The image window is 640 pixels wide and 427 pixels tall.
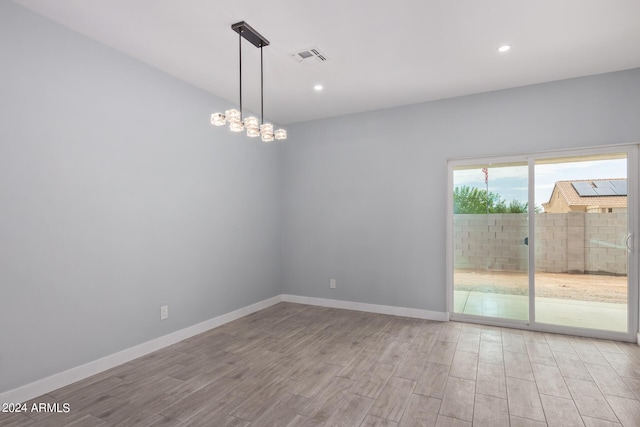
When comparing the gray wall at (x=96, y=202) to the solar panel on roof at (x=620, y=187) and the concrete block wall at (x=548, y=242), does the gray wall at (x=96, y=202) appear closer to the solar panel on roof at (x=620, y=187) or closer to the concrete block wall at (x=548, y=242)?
the concrete block wall at (x=548, y=242)

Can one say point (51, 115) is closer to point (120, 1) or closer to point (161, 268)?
point (120, 1)

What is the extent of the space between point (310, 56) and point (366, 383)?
9.38ft

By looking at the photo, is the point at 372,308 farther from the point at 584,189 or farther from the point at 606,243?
the point at 584,189

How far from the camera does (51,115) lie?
2.43 meters

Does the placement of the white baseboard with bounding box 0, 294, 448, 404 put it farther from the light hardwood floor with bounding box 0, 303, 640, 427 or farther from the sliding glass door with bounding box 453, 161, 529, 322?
the sliding glass door with bounding box 453, 161, 529, 322

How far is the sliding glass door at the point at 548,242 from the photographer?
338cm

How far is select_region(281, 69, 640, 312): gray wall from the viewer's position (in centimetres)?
343

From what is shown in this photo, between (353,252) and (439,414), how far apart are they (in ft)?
8.60

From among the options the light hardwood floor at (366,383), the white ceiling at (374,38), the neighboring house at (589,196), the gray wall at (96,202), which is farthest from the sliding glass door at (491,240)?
the gray wall at (96,202)

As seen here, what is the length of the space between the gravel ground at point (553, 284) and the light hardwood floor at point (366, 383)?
1.52ft

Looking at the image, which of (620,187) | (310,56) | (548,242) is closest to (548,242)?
(548,242)

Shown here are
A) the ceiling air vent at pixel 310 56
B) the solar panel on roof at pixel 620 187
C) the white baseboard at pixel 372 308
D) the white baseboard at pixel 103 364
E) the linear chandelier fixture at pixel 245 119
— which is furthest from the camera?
the white baseboard at pixel 372 308

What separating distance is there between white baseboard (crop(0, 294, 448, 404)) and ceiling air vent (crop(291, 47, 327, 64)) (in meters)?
3.02

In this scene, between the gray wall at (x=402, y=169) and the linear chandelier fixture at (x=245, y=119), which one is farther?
the gray wall at (x=402, y=169)
